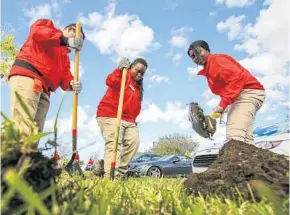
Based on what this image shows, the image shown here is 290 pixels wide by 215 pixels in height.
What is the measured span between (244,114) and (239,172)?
304cm

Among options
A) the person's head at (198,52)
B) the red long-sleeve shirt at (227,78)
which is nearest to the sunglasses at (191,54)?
the person's head at (198,52)

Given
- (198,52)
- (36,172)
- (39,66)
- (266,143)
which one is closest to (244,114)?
(266,143)

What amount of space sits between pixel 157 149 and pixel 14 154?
150ft

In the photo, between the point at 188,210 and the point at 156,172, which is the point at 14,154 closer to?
the point at 188,210

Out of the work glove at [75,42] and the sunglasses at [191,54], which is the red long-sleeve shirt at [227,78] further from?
the work glove at [75,42]

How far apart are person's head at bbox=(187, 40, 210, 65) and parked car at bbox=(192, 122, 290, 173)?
1.36m

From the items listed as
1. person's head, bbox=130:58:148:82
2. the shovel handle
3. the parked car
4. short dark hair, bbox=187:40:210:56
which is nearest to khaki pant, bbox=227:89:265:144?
the parked car

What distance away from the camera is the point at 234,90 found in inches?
217

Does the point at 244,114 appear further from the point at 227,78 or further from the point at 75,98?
the point at 75,98

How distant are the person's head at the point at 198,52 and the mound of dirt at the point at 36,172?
4.70 m

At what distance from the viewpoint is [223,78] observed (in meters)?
5.63

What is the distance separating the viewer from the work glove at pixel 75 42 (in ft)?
17.7

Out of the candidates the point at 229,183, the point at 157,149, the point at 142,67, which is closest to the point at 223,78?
the point at 142,67

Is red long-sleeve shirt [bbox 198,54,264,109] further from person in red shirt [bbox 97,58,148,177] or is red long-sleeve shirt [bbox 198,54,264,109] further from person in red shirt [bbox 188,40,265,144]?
person in red shirt [bbox 97,58,148,177]
